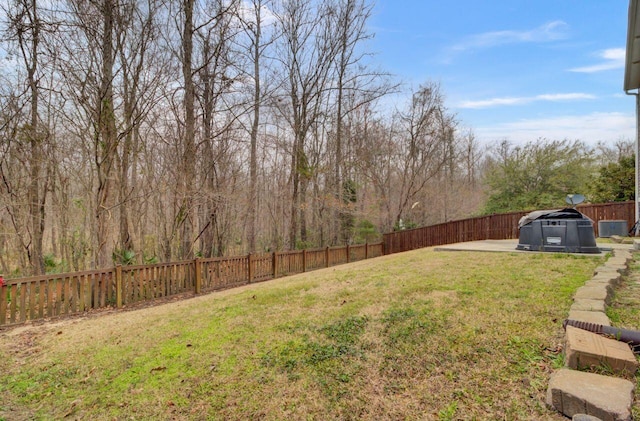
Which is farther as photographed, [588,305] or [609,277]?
[609,277]

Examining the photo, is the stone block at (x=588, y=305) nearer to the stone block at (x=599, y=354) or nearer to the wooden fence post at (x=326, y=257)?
the stone block at (x=599, y=354)

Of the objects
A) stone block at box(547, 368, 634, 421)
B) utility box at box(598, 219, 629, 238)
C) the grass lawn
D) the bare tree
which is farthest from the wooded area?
stone block at box(547, 368, 634, 421)

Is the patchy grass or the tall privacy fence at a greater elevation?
the patchy grass

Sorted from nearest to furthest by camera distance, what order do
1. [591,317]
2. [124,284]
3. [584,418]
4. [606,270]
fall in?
[584,418]
[591,317]
[606,270]
[124,284]

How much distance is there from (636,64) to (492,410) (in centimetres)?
1022

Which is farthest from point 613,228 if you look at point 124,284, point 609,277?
point 124,284

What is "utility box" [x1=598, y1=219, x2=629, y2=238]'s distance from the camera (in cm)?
939

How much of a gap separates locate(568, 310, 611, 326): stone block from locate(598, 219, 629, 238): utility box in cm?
926

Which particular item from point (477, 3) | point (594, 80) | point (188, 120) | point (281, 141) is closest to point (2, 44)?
point (188, 120)

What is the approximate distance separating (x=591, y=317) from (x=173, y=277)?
277 inches

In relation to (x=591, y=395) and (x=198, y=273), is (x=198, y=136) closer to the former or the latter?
(x=198, y=273)

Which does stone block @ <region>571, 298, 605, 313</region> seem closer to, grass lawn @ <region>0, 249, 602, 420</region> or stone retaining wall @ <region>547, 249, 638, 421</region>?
grass lawn @ <region>0, 249, 602, 420</region>

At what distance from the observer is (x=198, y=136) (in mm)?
9133

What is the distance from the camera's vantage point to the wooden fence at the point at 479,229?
1077 cm
